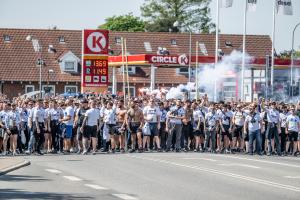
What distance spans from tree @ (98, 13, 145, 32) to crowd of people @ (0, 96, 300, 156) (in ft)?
302

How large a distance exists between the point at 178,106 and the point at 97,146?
10.5ft

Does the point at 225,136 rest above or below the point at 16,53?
below

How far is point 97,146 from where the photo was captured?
3588 cm

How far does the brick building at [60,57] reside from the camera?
8738cm

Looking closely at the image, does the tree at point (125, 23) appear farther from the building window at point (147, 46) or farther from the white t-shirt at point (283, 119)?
the white t-shirt at point (283, 119)

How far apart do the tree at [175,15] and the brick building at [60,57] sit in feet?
101

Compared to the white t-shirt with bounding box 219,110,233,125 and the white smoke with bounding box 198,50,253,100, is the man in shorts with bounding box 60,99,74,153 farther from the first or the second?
the white smoke with bounding box 198,50,253,100

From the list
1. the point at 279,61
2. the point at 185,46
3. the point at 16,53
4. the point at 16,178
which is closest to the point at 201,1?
the point at 185,46

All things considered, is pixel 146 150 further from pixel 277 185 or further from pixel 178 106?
pixel 277 185

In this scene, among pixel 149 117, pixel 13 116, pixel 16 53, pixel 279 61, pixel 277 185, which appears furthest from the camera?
pixel 16 53

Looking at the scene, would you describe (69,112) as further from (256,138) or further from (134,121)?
(256,138)

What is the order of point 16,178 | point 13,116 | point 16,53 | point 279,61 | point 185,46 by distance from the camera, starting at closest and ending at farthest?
point 16,178 < point 13,116 < point 279,61 < point 16,53 < point 185,46

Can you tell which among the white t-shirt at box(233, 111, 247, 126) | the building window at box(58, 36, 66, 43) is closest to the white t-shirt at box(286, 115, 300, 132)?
the white t-shirt at box(233, 111, 247, 126)

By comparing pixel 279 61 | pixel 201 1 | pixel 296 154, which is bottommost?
pixel 296 154
